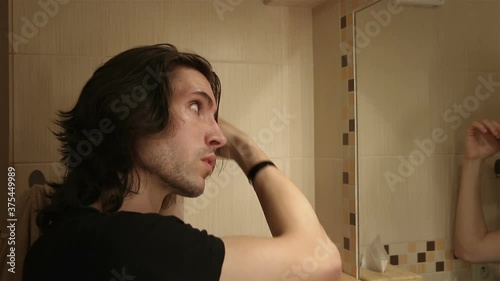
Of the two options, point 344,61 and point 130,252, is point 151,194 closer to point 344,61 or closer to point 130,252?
point 130,252

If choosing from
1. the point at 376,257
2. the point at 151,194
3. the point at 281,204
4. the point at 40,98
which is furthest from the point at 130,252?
the point at 376,257

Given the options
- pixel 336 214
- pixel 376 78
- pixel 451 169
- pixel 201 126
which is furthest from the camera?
pixel 336 214

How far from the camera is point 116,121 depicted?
3.18ft

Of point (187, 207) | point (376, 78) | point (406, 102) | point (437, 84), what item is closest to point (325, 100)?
point (376, 78)

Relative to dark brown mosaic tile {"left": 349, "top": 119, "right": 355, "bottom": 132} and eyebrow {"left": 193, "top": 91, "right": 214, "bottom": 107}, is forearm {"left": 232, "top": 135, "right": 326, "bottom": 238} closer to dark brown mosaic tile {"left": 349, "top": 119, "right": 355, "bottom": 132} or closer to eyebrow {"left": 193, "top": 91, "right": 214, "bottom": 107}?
eyebrow {"left": 193, "top": 91, "right": 214, "bottom": 107}

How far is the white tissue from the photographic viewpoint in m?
1.37

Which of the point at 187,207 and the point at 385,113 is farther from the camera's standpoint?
the point at 187,207

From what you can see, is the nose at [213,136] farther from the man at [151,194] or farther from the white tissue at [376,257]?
the white tissue at [376,257]

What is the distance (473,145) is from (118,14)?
104 cm

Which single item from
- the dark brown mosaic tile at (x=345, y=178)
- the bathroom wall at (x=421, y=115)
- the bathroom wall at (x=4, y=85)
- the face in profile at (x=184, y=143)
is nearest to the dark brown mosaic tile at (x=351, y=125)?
the bathroom wall at (x=421, y=115)

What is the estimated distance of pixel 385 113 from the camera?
1.36 metres

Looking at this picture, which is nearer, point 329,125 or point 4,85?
point 4,85

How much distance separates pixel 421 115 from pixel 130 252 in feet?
2.70

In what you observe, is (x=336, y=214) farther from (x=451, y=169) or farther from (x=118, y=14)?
(x=118, y=14)
